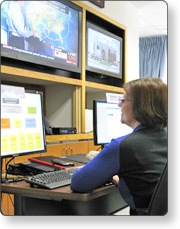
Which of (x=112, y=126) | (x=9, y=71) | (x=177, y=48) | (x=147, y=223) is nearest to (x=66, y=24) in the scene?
(x=9, y=71)

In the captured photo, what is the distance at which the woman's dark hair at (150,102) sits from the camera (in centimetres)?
101

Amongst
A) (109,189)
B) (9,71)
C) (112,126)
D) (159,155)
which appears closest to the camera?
(159,155)

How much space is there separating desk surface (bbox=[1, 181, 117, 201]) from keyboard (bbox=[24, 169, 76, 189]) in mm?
18

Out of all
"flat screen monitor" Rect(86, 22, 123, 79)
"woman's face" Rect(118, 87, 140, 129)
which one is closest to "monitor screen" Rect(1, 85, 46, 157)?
"woman's face" Rect(118, 87, 140, 129)

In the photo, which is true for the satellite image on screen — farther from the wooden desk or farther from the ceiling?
the wooden desk

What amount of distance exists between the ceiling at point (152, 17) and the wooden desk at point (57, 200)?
845 millimetres

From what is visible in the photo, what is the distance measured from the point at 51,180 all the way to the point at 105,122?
77cm

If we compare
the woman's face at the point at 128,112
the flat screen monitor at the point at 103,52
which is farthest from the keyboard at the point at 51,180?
the flat screen monitor at the point at 103,52

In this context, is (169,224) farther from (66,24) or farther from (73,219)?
(66,24)

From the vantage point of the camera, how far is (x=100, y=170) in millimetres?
938

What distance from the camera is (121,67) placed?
2594 millimetres

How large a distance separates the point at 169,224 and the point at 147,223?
115 mm

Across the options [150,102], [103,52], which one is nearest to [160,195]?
[150,102]

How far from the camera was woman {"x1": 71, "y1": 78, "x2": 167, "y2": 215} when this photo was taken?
931mm
